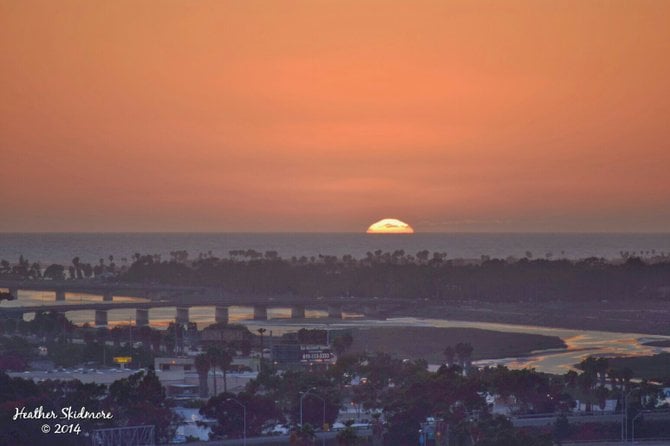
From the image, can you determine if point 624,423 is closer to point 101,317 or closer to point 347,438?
point 347,438

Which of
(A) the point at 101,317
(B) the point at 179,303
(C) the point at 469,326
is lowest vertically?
(C) the point at 469,326

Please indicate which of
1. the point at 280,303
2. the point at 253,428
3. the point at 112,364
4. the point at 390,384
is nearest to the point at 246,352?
the point at 112,364

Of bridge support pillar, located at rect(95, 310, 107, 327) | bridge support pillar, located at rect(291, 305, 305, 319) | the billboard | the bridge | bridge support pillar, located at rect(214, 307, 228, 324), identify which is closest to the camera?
the billboard

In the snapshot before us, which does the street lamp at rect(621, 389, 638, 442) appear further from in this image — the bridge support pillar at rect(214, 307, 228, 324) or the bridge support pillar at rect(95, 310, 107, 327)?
the bridge support pillar at rect(214, 307, 228, 324)

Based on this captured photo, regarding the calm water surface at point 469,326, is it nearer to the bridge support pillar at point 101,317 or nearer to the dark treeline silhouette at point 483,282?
the bridge support pillar at point 101,317

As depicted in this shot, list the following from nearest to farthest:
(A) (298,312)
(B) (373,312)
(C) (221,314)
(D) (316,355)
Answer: (D) (316,355)
(C) (221,314)
(A) (298,312)
(B) (373,312)

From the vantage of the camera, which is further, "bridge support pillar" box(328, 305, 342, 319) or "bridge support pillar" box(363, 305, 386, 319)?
"bridge support pillar" box(328, 305, 342, 319)

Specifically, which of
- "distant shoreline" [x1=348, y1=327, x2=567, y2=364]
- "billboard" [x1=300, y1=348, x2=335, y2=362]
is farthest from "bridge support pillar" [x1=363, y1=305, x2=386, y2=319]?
"billboard" [x1=300, y1=348, x2=335, y2=362]

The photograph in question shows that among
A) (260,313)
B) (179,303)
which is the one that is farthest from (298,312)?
(179,303)

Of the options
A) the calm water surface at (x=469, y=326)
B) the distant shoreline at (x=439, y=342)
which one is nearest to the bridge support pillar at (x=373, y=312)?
the calm water surface at (x=469, y=326)
